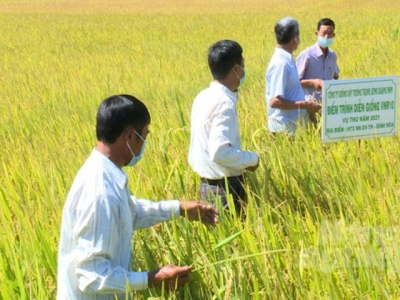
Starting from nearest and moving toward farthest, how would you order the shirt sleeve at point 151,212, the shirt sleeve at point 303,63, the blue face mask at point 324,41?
the shirt sleeve at point 151,212 < the shirt sleeve at point 303,63 < the blue face mask at point 324,41

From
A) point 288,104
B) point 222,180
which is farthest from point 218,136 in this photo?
point 288,104

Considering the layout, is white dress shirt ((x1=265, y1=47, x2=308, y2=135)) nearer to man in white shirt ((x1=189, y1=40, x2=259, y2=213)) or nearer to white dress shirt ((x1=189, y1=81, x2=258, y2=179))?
man in white shirt ((x1=189, y1=40, x2=259, y2=213))

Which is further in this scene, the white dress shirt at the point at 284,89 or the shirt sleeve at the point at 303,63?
the shirt sleeve at the point at 303,63

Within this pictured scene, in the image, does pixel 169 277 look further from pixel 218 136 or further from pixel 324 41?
pixel 324 41

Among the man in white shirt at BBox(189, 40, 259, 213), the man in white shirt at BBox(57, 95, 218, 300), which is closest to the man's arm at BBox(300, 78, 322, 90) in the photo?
the man in white shirt at BBox(189, 40, 259, 213)

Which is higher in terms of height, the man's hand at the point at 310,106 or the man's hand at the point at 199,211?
the man's hand at the point at 310,106

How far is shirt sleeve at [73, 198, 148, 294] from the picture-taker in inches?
66.1

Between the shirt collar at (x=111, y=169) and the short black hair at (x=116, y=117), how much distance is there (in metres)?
0.05

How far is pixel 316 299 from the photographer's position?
182cm

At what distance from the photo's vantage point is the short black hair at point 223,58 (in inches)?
106

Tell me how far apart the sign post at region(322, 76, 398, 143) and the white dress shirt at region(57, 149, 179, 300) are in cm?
163

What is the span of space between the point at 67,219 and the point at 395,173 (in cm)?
183

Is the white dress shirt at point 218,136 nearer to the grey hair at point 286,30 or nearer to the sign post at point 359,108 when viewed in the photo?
the sign post at point 359,108

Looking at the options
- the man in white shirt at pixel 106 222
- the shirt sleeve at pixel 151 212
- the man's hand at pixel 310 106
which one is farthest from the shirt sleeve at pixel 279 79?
the man in white shirt at pixel 106 222
